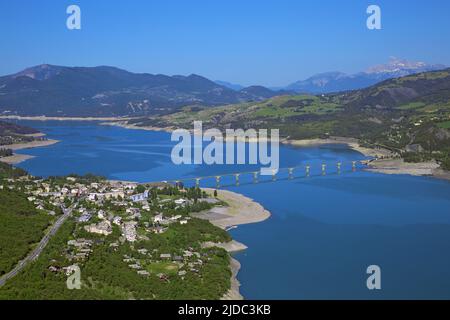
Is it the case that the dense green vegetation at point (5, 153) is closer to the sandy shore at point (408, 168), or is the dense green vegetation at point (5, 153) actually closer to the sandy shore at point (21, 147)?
the sandy shore at point (21, 147)

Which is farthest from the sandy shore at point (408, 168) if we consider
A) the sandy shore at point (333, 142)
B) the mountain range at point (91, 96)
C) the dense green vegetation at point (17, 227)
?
the mountain range at point (91, 96)

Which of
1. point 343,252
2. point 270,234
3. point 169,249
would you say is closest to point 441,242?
point 343,252

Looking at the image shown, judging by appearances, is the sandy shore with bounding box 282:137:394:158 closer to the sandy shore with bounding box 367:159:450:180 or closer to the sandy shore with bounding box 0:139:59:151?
the sandy shore with bounding box 367:159:450:180

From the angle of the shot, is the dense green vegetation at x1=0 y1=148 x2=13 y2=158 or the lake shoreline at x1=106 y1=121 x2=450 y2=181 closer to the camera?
the lake shoreline at x1=106 y1=121 x2=450 y2=181

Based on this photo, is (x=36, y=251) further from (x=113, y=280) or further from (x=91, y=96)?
(x=91, y=96)

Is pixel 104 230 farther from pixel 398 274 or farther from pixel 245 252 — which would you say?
pixel 398 274

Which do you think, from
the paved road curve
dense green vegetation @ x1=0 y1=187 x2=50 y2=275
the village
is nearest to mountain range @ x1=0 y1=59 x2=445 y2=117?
the village
